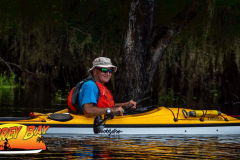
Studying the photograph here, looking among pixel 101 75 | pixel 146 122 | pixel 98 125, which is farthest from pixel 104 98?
pixel 146 122

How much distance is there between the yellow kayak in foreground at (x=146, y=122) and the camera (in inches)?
327

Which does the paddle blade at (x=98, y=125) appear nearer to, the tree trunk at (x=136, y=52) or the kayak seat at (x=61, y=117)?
the kayak seat at (x=61, y=117)

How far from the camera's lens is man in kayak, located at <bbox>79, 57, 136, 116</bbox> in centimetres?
785

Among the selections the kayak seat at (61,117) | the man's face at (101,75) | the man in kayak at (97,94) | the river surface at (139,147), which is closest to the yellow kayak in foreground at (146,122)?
the kayak seat at (61,117)

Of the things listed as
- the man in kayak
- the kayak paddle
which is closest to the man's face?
the man in kayak

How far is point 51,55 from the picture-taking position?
1783 centimetres

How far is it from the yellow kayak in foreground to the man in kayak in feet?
1.22

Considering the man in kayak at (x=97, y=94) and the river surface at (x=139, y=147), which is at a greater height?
the man in kayak at (x=97, y=94)

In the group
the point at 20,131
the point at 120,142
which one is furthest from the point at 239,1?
the point at 20,131

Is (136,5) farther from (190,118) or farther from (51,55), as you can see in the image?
(51,55)

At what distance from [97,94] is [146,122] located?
3.77 feet

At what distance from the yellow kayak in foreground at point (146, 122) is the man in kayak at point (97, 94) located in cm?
37

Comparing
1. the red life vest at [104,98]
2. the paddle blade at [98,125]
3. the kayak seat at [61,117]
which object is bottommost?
the paddle blade at [98,125]

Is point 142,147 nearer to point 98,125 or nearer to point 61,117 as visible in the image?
point 98,125
